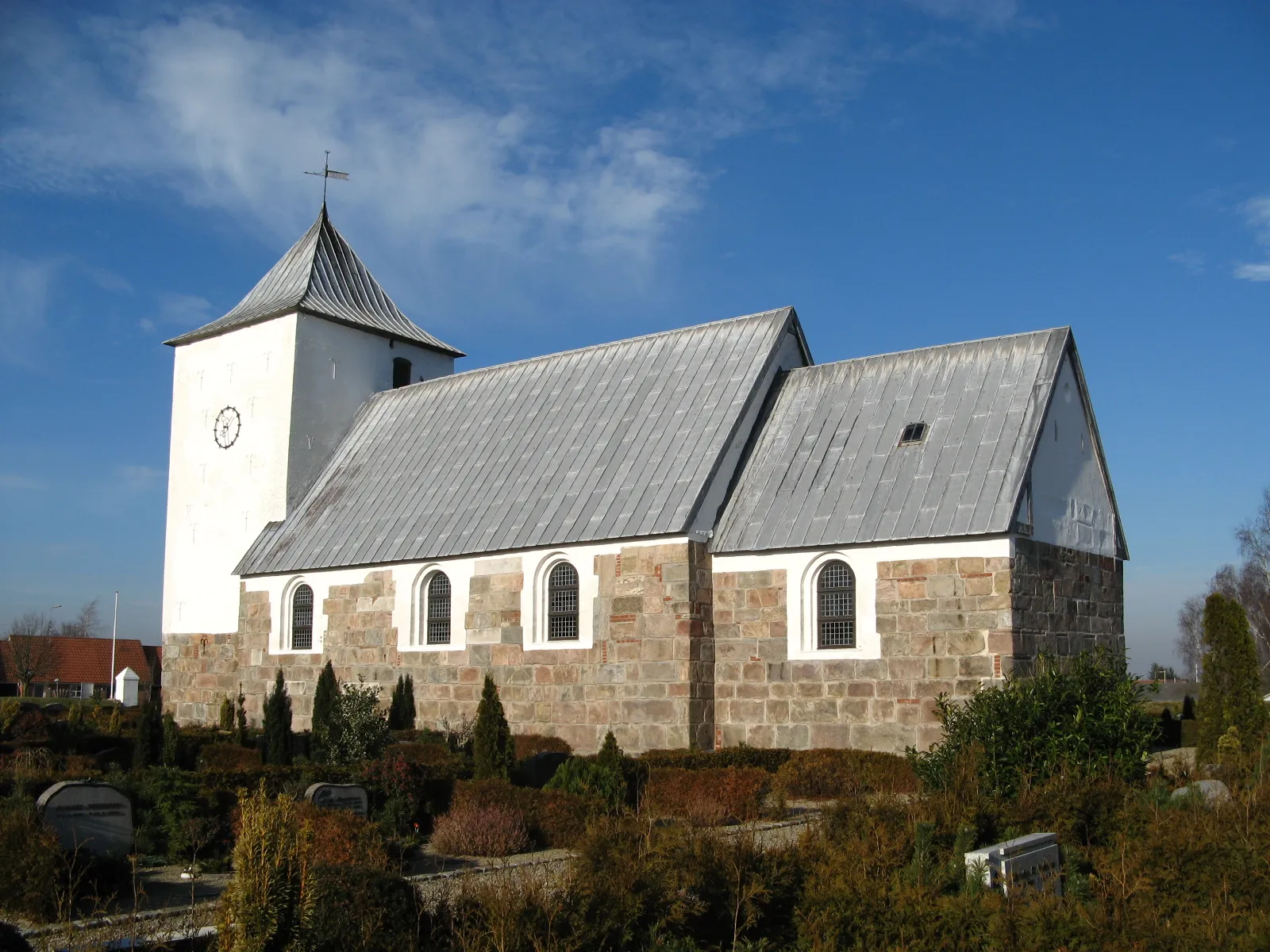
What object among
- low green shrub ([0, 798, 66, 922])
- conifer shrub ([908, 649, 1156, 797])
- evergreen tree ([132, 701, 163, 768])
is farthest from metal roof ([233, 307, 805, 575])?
low green shrub ([0, 798, 66, 922])

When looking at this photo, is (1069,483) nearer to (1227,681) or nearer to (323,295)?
(1227,681)

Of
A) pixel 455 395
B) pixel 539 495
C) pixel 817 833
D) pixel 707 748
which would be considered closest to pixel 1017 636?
pixel 707 748

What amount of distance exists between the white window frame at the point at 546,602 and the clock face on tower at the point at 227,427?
27.3ft

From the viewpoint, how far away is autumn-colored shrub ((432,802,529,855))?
955 cm

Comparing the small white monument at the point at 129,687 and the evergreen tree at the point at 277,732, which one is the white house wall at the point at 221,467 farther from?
the small white monument at the point at 129,687

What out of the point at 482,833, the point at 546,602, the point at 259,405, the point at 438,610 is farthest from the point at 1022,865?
the point at 259,405

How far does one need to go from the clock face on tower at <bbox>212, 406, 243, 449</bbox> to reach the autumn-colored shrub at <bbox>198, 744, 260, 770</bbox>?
7216 millimetres

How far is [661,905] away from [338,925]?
174 centimetres

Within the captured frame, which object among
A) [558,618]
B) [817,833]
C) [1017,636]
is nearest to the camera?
[817,833]

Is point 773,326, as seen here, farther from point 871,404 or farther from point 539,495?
point 539,495

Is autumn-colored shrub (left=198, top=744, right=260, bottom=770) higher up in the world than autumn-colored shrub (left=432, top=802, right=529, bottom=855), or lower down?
A: higher up

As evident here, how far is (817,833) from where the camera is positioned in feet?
26.6

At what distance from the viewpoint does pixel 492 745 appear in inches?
491

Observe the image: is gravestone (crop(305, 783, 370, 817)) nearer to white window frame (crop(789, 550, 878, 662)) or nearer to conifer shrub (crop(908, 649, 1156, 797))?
conifer shrub (crop(908, 649, 1156, 797))
